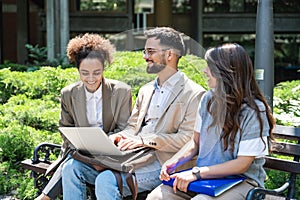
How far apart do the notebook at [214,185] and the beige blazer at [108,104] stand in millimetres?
761

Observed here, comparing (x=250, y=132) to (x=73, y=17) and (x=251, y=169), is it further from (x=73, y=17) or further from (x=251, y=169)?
(x=73, y=17)

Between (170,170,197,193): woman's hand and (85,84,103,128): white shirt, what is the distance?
79cm

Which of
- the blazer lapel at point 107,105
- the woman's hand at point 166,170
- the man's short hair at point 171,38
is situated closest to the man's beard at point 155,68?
the man's short hair at point 171,38

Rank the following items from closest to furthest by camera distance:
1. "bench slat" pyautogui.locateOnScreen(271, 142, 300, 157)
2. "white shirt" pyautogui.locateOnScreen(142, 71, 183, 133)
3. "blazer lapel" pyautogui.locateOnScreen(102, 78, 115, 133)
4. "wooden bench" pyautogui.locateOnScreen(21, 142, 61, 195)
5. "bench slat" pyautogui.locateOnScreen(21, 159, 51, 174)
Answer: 1. "white shirt" pyautogui.locateOnScreen(142, 71, 183, 133)
2. "blazer lapel" pyautogui.locateOnScreen(102, 78, 115, 133)
3. "bench slat" pyautogui.locateOnScreen(271, 142, 300, 157)
4. "bench slat" pyautogui.locateOnScreen(21, 159, 51, 174)
5. "wooden bench" pyautogui.locateOnScreen(21, 142, 61, 195)

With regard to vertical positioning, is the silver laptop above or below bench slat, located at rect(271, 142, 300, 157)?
above

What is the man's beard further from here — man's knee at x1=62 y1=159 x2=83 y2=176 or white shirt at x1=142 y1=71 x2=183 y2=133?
man's knee at x1=62 y1=159 x2=83 y2=176

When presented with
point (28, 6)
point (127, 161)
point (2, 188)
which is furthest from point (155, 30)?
point (28, 6)

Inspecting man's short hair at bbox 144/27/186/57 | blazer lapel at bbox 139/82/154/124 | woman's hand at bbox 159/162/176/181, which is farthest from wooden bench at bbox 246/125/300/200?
man's short hair at bbox 144/27/186/57

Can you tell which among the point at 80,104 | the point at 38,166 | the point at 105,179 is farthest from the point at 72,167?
the point at 38,166

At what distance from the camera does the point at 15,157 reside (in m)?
5.98

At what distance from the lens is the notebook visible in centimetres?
328

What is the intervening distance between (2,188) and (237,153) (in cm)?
302

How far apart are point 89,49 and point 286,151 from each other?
1.65m

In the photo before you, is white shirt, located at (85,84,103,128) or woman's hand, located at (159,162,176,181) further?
white shirt, located at (85,84,103,128)
